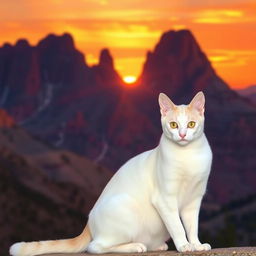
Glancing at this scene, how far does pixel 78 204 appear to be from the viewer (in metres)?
97.2

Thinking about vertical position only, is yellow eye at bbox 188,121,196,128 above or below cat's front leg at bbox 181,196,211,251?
above

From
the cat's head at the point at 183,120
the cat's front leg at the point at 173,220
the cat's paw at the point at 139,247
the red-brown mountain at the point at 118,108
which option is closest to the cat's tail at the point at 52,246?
the cat's paw at the point at 139,247

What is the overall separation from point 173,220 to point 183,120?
1382mm

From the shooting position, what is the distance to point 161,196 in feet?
32.5

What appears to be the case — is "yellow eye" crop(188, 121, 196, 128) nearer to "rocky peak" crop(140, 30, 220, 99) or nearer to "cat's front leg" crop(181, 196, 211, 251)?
"cat's front leg" crop(181, 196, 211, 251)

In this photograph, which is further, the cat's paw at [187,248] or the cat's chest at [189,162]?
the cat's paw at [187,248]

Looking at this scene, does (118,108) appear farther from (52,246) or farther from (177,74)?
(52,246)

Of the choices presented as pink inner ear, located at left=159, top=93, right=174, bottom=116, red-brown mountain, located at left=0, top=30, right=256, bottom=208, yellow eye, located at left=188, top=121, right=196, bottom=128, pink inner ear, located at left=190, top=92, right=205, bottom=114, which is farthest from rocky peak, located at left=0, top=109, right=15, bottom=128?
yellow eye, located at left=188, top=121, right=196, bottom=128

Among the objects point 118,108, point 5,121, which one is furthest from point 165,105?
point 118,108

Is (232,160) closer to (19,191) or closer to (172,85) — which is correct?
(172,85)

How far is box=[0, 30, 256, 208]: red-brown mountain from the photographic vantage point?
168250 mm

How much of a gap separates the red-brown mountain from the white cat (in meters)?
146

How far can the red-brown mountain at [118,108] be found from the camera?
168m

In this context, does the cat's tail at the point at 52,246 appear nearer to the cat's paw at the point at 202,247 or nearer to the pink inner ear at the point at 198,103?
the cat's paw at the point at 202,247
